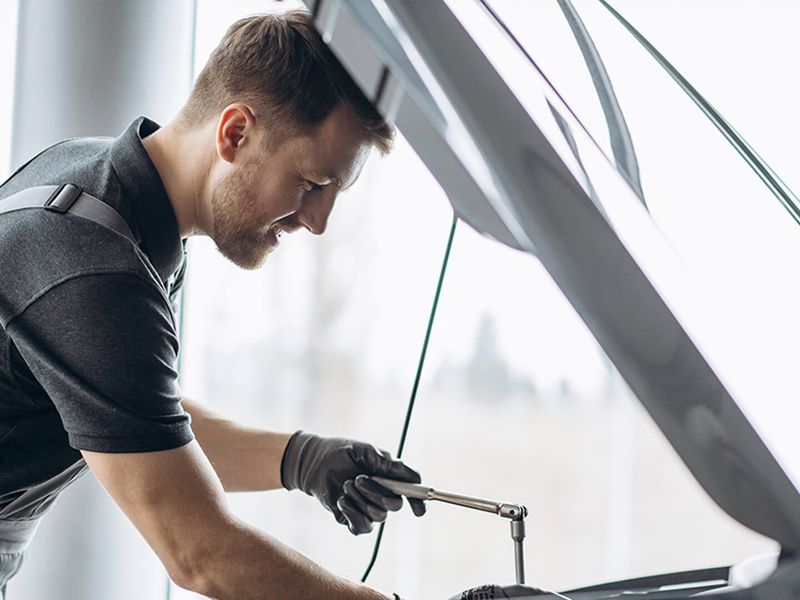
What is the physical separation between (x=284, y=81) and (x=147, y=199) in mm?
223

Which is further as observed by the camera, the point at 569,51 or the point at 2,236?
the point at 2,236

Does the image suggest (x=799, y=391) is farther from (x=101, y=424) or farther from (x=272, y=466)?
(x=272, y=466)

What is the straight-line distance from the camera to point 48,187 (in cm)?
103

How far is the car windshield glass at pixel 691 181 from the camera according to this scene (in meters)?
0.60

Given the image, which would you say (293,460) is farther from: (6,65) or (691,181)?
(6,65)

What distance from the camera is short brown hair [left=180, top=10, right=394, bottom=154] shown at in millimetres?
1120

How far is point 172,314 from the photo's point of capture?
41.7 inches

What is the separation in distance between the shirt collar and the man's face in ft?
0.24

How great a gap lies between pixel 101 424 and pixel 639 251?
0.59 metres

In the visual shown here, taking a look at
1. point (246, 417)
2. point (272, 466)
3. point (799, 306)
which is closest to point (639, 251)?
point (799, 306)

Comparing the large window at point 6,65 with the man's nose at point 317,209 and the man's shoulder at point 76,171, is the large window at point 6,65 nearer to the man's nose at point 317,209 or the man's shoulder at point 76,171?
the man's shoulder at point 76,171

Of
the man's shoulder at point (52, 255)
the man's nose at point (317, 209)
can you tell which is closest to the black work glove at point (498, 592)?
the man's shoulder at point (52, 255)

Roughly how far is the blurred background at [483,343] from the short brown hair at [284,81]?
20 cm

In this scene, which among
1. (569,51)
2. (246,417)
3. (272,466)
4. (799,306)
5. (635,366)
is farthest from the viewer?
(246,417)
